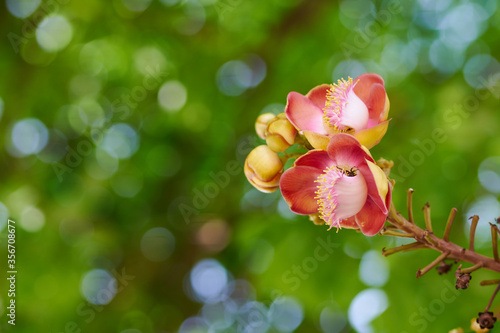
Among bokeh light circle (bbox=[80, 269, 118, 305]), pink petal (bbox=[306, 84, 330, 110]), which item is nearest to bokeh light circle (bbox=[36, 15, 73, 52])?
bokeh light circle (bbox=[80, 269, 118, 305])

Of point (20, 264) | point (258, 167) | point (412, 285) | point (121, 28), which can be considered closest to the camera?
point (258, 167)

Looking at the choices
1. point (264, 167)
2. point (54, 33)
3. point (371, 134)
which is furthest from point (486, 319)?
point (54, 33)

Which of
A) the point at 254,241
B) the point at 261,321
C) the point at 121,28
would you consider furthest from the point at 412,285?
the point at 121,28

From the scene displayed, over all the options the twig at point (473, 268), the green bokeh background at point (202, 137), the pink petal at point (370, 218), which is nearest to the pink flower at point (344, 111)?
the pink petal at point (370, 218)

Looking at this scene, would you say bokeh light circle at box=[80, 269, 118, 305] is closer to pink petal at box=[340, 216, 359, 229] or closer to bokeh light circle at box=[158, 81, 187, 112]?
bokeh light circle at box=[158, 81, 187, 112]

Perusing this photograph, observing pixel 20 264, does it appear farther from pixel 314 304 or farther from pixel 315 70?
pixel 315 70

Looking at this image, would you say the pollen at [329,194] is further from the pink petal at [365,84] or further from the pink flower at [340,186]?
the pink petal at [365,84]

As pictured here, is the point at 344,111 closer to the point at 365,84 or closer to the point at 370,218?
the point at 365,84
